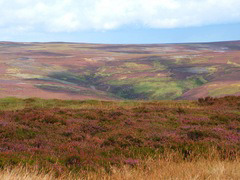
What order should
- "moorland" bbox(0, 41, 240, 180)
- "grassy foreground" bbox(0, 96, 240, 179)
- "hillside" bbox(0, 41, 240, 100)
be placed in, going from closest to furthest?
"grassy foreground" bbox(0, 96, 240, 179) < "moorland" bbox(0, 41, 240, 180) < "hillside" bbox(0, 41, 240, 100)

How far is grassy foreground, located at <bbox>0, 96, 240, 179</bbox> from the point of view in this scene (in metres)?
7.92

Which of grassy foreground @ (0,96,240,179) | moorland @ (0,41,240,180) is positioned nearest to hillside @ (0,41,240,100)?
moorland @ (0,41,240,180)

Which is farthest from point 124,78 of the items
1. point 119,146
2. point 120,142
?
point 119,146

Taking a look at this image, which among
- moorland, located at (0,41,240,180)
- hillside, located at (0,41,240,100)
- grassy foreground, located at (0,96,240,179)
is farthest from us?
hillside, located at (0,41,240,100)

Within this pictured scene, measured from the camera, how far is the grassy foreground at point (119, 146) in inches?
312

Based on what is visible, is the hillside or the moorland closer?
the moorland

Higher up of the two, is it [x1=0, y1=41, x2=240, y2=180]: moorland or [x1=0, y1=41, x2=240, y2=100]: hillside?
[x1=0, y1=41, x2=240, y2=180]: moorland

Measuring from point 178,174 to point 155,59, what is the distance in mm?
107339

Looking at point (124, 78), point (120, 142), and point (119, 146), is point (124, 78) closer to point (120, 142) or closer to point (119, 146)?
point (120, 142)

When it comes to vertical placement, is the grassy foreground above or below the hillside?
above

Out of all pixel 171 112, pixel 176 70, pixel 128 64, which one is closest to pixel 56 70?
pixel 128 64

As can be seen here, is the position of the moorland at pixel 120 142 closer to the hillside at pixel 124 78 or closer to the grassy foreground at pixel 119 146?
the grassy foreground at pixel 119 146

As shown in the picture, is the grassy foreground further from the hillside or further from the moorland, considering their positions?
the hillside

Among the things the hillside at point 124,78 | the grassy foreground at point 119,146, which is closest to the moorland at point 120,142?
the grassy foreground at point 119,146
